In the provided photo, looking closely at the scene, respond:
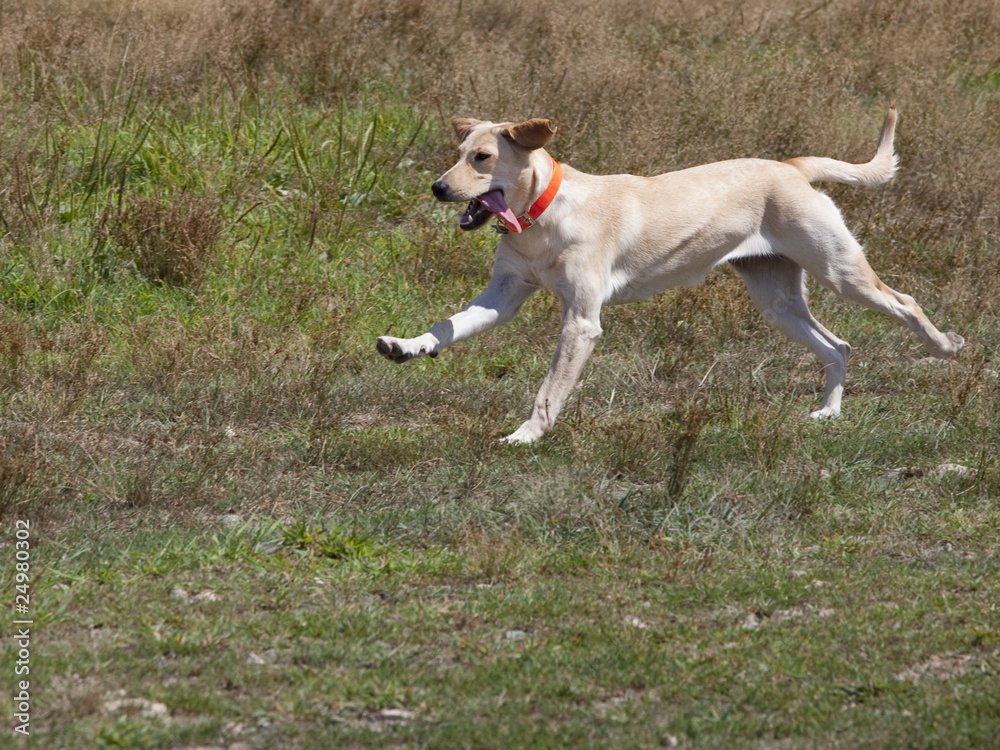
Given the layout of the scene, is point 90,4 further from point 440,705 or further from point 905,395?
point 440,705

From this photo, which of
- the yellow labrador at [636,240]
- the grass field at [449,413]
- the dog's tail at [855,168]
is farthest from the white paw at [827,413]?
the dog's tail at [855,168]

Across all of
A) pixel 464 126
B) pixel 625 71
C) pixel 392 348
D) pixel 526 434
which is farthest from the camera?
pixel 625 71

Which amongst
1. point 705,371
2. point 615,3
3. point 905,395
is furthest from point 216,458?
point 615,3

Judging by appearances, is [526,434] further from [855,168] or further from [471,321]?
[855,168]

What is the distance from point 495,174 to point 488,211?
19 cm

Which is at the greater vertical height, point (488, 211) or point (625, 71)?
point (488, 211)

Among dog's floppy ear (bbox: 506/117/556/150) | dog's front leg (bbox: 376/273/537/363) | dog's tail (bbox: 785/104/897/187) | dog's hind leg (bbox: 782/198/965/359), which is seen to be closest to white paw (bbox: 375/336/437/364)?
dog's front leg (bbox: 376/273/537/363)

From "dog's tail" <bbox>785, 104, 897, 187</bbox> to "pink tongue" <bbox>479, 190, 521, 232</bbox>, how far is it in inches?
70.5

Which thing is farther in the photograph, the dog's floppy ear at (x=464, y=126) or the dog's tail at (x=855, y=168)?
the dog's tail at (x=855, y=168)

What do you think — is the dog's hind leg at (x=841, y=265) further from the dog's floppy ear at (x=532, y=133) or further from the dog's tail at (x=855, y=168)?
the dog's floppy ear at (x=532, y=133)

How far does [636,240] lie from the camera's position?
20.8 feet

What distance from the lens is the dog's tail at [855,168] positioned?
6.78m

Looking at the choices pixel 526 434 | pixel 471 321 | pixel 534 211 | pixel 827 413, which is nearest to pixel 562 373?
pixel 526 434

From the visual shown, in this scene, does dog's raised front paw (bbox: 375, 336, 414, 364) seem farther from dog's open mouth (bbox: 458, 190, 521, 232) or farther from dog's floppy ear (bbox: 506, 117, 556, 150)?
dog's floppy ear (bbox: 506, 117, 556, 150)
